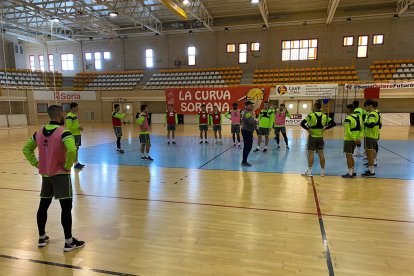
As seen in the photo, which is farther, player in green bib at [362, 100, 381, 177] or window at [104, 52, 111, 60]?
window at [104, 52, 111, 60]

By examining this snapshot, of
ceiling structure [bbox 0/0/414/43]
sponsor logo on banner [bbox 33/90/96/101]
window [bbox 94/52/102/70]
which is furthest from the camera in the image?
window [bbox 94/52/102/70]

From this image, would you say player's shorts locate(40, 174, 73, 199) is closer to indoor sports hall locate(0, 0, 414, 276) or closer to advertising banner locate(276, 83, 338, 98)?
indoor sports hall locate(0, 0, 414, 276)

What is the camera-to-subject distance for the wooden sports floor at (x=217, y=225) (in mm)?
2836

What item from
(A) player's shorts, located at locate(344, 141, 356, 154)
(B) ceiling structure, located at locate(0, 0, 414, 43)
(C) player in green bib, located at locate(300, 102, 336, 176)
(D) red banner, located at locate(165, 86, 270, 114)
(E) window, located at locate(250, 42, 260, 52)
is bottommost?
(A) player's shorts, located at locate(344, 141, 356, 154)

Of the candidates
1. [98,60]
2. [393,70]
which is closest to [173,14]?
[98,60]

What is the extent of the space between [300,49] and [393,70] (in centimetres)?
643

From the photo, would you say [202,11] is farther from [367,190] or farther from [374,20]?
[367,190]

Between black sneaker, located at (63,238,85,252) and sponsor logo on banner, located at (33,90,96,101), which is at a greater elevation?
sponsor logo on banner, located at (33,90,96,101)

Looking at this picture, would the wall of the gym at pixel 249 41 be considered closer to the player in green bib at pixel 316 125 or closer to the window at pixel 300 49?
the window at pixel 300 49

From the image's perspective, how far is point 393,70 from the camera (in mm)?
18578

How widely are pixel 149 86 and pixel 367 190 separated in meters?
19.7

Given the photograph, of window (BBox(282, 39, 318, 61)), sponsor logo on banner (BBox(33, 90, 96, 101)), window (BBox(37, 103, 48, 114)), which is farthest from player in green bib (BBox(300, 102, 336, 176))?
window (BBox(37, 103, 48, 114))

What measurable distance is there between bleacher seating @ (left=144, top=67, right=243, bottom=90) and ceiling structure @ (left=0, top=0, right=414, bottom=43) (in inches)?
131

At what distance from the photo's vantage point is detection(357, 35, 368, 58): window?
66.9 ft
